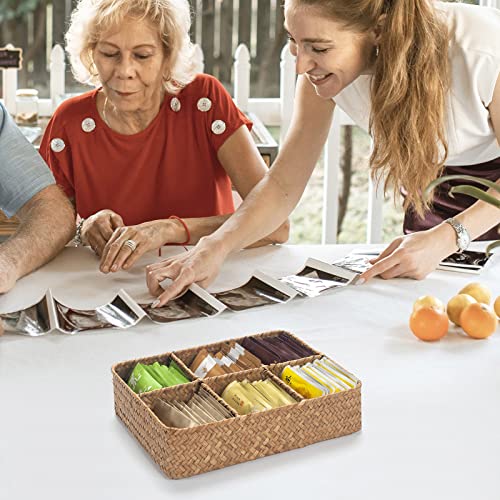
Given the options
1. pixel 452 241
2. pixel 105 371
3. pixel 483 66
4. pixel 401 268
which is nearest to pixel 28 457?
pixel 105 371

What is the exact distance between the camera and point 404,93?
1794 millimetres

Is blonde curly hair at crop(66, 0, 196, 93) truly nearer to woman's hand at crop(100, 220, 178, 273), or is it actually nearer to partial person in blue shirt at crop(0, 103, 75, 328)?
partial person in blue shirt at crop(0, 103, 75, 328)

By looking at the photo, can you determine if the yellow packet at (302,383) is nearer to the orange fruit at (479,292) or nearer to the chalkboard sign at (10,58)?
the orange fruit at (479,292)

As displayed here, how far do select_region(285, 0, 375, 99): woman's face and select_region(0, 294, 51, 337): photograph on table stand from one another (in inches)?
28.5

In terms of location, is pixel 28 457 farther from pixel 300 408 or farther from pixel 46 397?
pixel 300 408

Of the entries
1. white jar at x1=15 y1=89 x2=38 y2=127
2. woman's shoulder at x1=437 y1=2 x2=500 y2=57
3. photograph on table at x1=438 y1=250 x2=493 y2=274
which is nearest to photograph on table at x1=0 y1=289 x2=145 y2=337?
photograph on table at x1=438 y1=250 x2=493 y2=274

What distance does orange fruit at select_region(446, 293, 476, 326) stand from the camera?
1.53 metres

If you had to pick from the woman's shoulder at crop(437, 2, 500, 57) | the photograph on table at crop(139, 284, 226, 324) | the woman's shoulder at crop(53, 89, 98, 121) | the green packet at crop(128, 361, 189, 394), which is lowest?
the photograph on table at crop(139, 284, 226, 324)

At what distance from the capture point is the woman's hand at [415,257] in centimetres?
178

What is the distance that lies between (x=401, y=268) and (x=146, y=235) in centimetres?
56

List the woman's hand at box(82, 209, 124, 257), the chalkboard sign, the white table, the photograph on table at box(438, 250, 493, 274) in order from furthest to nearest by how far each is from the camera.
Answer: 1. the chalkboard sign
2. the woman's hand at box(82, 209, 124, 257)
3. the photograph on table at box(438, 250, 493, 274)
4. the white table

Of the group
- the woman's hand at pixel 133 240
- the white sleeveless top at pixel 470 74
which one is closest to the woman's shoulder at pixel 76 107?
the woman's hand at pixel 133 240

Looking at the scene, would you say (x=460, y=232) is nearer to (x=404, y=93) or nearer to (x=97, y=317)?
(x=404, y=93)

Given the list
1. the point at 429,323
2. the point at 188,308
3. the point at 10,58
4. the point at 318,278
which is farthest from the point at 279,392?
the point at 10,58
